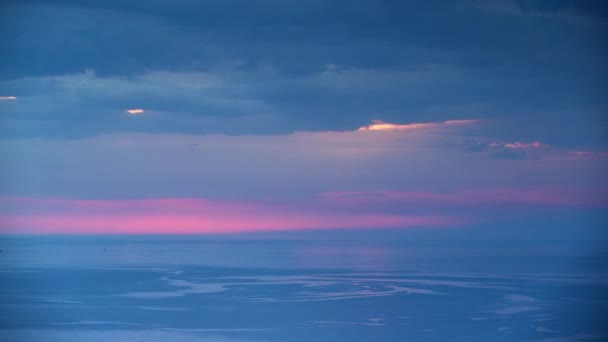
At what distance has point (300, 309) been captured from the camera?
31.6 m

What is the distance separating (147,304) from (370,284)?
14.6 meters

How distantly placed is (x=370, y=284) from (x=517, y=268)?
67.9 ft

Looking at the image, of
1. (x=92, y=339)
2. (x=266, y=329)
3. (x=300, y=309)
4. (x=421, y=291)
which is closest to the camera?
(x=92, y=339)

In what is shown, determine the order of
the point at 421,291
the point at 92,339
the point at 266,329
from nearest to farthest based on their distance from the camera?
the point at 92,339
the point at 266,329
the point at 421,291

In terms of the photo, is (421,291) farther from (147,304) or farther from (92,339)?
(92,339)

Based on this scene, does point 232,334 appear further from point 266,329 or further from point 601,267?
point 601,267

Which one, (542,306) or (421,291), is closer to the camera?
(542,306)

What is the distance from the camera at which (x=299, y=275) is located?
52.2 meters

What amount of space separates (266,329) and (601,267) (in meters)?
41.6

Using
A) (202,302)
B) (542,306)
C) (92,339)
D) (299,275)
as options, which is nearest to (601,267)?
(299,275)

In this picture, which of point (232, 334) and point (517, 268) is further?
point (517, 268)

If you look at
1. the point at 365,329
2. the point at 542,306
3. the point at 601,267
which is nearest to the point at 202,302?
the point at 365,329

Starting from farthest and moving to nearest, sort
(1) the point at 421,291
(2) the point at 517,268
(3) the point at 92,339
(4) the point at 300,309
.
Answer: (2) the point at 517,268 → (1) the point at 421,291 → (4) the point at 300,309 → (3) the point at 92,339

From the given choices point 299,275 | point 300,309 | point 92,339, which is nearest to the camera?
point 92,339
